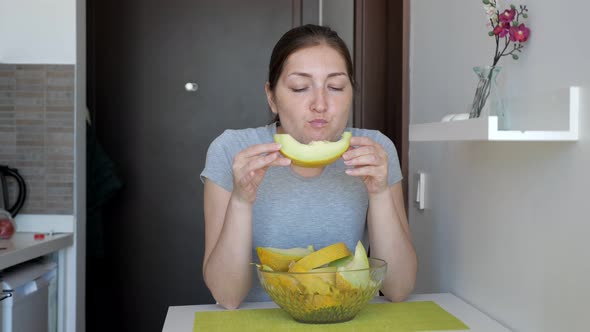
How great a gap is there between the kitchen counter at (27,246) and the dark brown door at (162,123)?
31.5 inches

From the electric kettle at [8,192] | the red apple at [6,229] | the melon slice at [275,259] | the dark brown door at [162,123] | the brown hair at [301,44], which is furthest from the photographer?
the dark brown door at [162,123]

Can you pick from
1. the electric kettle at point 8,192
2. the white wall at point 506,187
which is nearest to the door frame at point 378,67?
the white wall at point 506,187

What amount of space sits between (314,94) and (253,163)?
11.4 inches

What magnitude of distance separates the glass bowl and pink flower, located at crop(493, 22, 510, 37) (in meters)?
0.50

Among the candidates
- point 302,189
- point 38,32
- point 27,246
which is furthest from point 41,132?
point 302,189

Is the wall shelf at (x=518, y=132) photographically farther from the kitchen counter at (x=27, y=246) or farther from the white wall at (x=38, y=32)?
the white wall at (x=38, y=32)

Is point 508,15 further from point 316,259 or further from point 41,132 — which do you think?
point 41,132

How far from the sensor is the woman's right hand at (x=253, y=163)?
1272mm

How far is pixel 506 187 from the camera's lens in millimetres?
1373

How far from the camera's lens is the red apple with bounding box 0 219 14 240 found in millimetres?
2291

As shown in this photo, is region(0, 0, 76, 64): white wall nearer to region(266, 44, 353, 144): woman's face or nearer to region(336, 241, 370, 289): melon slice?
region(266, 44, 353, 144): woman's face

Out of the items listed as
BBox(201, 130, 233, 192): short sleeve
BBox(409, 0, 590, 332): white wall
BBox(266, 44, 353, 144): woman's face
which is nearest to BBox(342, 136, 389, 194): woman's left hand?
BBox(266, 44, 353, 144): woman's face

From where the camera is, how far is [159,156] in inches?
132

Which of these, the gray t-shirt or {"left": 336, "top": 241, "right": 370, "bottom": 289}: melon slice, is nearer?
{"left": 336, "top": 241, "right": 370, "bottom": 289}: melon slice
